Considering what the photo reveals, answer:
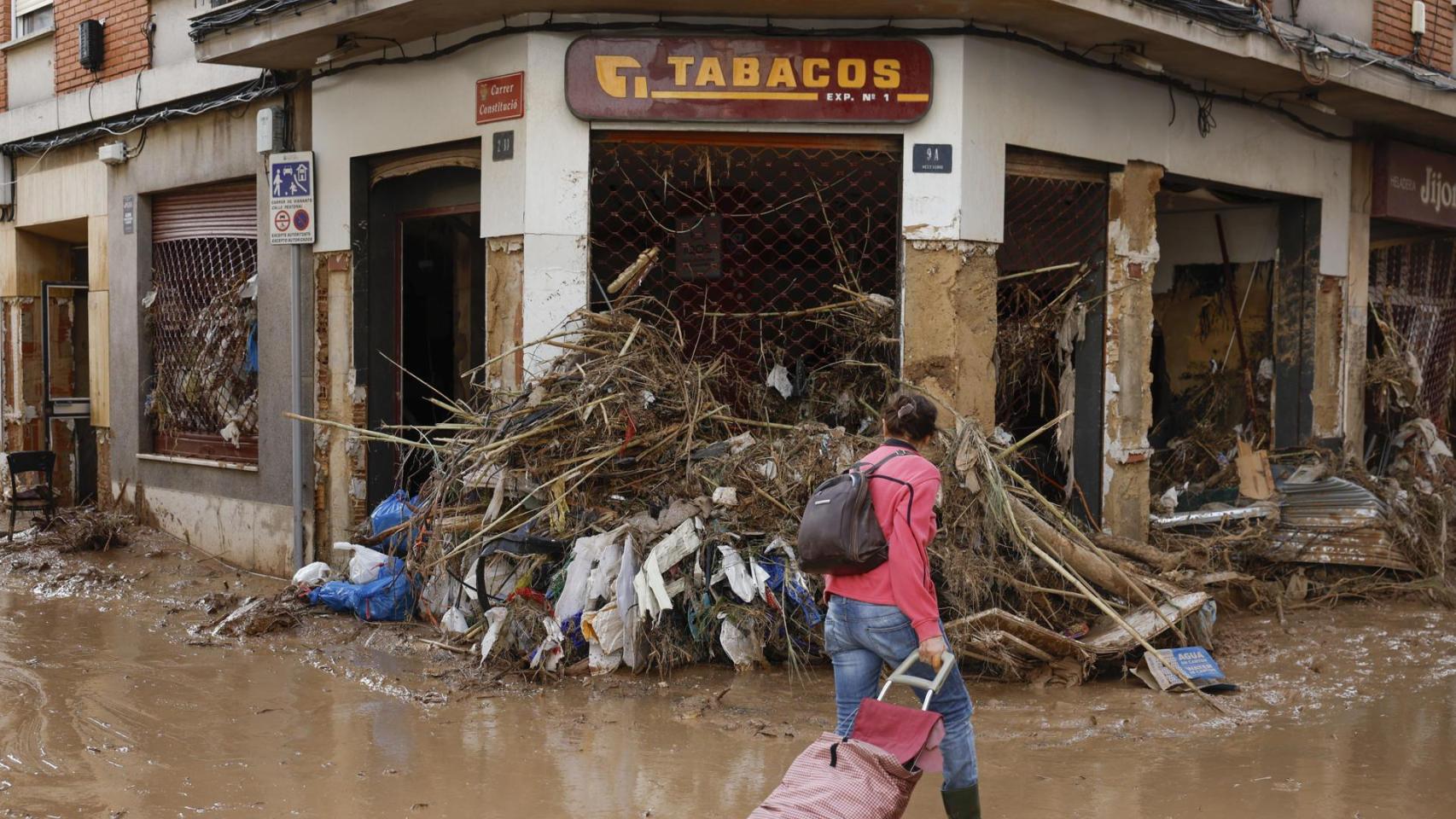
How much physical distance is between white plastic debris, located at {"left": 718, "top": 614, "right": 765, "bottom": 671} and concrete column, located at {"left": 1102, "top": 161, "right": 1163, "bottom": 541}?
3513mm

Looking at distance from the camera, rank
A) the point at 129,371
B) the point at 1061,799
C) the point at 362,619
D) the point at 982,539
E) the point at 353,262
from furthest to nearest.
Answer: the point at 129,371 < the point at 353,262 < the point at 362,619 < the point at 982,539 < the point at 1061,799

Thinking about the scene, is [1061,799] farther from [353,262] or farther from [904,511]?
[353,262]

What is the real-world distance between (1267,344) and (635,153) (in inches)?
238

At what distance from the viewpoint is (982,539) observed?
717 centimetres

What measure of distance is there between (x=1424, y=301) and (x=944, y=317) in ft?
25.0

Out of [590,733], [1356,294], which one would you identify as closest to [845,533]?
[590,733]

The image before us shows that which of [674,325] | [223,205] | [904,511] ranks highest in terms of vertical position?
[223,205]

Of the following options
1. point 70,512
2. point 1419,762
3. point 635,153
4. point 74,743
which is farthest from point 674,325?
point 70,512

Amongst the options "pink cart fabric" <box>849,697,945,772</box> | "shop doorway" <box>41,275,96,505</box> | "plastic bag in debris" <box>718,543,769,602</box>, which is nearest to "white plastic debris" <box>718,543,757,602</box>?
"plastic bag in debris" <box>718,543,769,602</box>

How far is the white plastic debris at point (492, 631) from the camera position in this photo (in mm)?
7000

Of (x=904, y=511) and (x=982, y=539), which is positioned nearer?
(x=904, y=511)

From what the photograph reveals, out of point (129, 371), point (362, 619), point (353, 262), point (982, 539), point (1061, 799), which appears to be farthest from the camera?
point (129, 371)

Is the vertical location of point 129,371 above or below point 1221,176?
below

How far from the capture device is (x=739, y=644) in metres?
6.89
